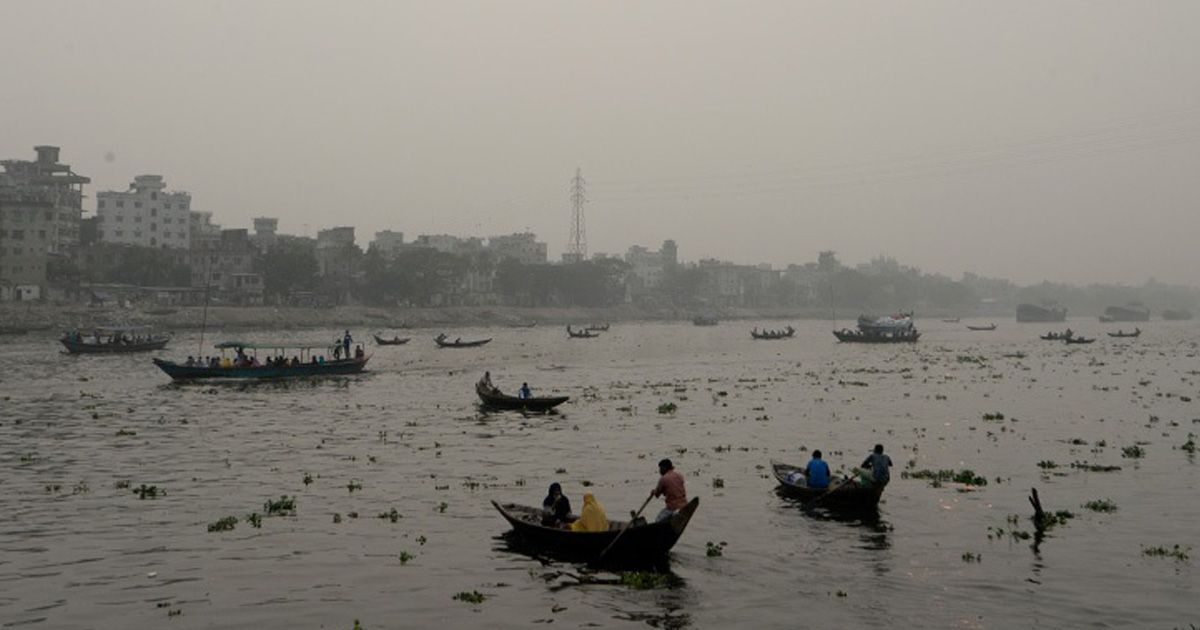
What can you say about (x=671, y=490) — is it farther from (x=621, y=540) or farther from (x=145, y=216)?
(x=145, y=216)

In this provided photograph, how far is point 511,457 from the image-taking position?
3834 cm

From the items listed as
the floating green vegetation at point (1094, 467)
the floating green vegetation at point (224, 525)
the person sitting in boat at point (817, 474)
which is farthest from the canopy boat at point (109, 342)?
the floating green vegetation at point (1094, 467)

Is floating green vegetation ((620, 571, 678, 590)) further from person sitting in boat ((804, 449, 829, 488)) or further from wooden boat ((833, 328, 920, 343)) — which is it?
wooden boat ((833, 328, 920, 343))

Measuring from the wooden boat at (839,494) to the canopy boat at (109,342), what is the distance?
83.6 meters

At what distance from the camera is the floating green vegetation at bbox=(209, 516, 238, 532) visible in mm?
25688

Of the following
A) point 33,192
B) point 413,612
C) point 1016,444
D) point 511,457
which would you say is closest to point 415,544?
point 413,612

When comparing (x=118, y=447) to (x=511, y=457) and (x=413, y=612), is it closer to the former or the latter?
(x=511, y=457)

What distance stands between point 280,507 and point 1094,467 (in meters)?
28.8

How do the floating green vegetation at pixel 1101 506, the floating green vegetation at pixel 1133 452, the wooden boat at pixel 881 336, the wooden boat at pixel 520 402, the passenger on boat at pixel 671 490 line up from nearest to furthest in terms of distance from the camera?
the passenger on boat at pixel 671 490
the floating green vegetation at pixel 1101 506
the floating green vegetation at pixel 1133 452
the wooden boat at pixel 520 402
the wooden boat at pixel 881 336

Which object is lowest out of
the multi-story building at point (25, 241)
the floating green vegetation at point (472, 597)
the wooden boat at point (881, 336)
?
the floating green vegetation at point (472, 597)

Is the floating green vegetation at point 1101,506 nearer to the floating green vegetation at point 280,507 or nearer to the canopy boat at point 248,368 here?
the floating green vegetation at point 280,507

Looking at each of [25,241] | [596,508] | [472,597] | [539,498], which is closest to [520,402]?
[539,498]

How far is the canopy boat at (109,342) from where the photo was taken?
93000mm

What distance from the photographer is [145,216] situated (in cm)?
18300
